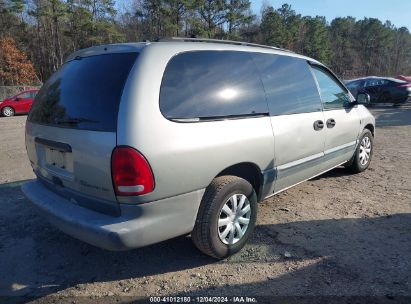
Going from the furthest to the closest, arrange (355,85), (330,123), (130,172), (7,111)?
(7,111) < (355,85) < (330,123) < (130,172)

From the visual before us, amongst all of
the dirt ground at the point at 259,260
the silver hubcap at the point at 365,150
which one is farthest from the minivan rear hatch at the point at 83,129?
the silver hubcap at the point at 365,150

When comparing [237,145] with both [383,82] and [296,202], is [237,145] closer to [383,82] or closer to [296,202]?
[296,202]

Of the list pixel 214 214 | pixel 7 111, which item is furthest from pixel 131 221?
pixel 7 111

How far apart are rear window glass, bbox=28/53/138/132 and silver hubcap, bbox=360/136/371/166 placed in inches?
170

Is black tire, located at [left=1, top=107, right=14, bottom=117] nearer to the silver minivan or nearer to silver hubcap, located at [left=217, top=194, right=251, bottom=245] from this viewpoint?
the silver minivan

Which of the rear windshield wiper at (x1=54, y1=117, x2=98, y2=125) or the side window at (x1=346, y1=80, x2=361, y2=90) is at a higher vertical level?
the rear windshield wiper at (x1=54, y1=117, x2=98, y2=125)

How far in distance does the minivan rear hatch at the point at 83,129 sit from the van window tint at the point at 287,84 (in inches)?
59.2

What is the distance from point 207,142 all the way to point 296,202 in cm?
224

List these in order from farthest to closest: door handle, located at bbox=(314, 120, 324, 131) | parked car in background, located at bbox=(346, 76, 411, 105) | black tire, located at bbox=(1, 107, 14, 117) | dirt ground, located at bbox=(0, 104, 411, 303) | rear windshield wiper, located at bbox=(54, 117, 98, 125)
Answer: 1. black tire, located at bbox=(1, 107, 14, 117)
2. parked car in background, located at bbox=(346, 76, 411, 105)
3. door handle, located at bbox=(314, 120, 324, 131)
4. dirt ground, located at bbox=(0, 104, 411, 303)
5. rear windshield wiper, located at bbox=(54, 117, 98, 125)

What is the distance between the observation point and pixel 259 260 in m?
3.43

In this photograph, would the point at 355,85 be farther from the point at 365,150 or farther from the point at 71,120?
the point at 71,120

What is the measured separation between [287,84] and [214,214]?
180 centimetres

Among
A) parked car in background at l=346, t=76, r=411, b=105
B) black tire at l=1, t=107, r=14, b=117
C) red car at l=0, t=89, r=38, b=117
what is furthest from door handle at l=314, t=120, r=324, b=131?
black tire at l=1, t=107, r=14, b=117

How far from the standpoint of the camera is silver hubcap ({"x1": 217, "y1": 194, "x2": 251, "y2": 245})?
131 inches
